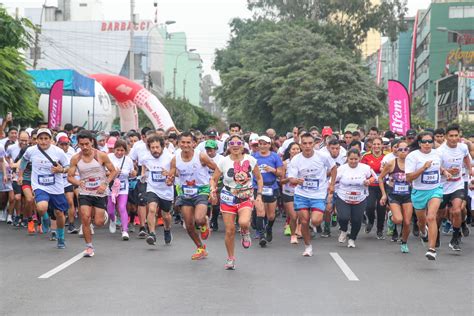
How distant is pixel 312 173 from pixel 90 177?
129 inches

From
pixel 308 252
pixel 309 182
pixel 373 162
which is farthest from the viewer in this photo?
pixel 373 162

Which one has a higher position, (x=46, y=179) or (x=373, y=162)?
(x=373, y=162)

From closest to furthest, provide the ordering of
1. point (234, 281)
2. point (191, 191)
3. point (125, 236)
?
point (234, 281) → point (191, 191) → point (125, 236)

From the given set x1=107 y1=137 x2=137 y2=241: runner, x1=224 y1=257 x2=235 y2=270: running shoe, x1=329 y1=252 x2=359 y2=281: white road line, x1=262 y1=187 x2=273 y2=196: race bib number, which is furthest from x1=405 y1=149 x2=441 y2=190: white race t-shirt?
x1=107 y1=137 x2=137 y2=241: runner

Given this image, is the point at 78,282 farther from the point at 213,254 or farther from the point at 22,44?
the point at 22,44

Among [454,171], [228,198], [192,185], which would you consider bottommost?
[228,198]

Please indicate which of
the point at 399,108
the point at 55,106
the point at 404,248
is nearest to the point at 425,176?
the point at 404,248

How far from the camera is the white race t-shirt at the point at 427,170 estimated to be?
12.3m

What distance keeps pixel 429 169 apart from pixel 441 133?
195 cm

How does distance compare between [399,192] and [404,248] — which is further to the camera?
[399,192]

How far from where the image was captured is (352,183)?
555 inches

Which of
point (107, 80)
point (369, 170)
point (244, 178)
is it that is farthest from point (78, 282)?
point (107, 80)

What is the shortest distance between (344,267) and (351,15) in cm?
4619

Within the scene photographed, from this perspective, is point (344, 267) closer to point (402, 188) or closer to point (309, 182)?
point (309, 182)
